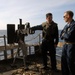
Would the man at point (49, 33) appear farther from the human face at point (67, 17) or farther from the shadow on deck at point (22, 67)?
the human face at point (67, 17)

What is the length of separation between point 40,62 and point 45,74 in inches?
78.9

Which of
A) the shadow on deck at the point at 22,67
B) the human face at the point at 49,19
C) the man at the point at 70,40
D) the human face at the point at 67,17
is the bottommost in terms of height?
the shadow on deck at the point at 22,67

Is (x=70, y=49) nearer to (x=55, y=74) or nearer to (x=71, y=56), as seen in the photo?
(x=71, y=56)

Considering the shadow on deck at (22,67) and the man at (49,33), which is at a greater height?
the man at (49,33)

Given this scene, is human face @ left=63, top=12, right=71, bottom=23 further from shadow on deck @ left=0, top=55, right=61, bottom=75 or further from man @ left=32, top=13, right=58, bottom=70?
shadow on deck @ left=0, top=55, right=61, bottom=75

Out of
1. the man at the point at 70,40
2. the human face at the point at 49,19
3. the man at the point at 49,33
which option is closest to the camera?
the man at the point at 70,40

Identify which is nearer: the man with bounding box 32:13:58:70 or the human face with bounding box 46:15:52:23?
the human face with bounding box 46:15:52:23

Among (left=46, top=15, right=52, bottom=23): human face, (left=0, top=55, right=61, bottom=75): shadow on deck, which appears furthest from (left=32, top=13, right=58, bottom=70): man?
(left=0, top=55, right=61, bottom=75): shadow on deck

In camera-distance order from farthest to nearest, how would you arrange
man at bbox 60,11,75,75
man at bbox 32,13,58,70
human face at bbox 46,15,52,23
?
man at bbox 32,13,58,70, human face at bbox 46,15,52,23, man at bbox 60,11,75,75

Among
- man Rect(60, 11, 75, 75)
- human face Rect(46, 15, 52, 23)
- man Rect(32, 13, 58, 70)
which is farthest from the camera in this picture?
man Rect(32, 13, 58, 70)

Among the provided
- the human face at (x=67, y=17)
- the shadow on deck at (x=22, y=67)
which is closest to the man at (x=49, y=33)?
the shadow on deck at (x=22, y=67)

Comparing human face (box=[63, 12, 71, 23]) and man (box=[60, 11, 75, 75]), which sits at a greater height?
human face (box=[63, 12, 71, 23])

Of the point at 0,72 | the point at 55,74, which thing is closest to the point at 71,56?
the point at 55,74

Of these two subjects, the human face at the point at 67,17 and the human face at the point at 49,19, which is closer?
the human face at the point at 67,17
